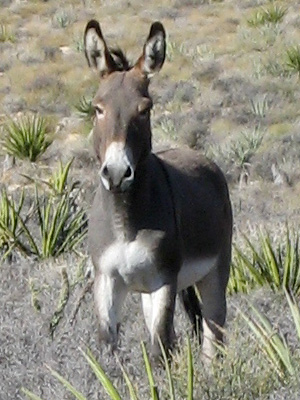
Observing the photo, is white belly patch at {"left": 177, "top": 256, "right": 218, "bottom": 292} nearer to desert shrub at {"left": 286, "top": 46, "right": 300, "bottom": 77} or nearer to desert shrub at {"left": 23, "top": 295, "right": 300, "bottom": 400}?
desert shrub at {"left": 23, "top": 295, "right": 300, "bottom": 400}

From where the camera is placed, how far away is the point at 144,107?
5258 millimetres

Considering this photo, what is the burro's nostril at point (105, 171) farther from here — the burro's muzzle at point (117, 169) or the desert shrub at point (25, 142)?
the desert shrub at point (25, 142)

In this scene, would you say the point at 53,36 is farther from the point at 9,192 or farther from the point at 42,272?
the point at 42,272

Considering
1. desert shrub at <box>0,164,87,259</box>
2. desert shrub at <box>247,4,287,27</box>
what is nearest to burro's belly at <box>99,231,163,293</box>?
desert shrub at <box>0,164,87,259</box>

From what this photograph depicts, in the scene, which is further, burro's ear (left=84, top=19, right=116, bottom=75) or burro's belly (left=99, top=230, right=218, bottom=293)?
burro's ear (left=84, top=19, right=116, bottom=75)

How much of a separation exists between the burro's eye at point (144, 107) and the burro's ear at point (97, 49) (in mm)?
434

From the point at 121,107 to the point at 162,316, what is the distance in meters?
1.13

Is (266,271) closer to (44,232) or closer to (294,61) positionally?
(44,232)

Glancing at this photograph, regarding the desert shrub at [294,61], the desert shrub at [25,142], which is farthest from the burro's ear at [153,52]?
the desert shrub at [294,61]

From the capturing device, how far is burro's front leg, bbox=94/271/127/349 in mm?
5379

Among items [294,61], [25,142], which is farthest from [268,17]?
[25,142]

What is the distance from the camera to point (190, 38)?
2502 cm

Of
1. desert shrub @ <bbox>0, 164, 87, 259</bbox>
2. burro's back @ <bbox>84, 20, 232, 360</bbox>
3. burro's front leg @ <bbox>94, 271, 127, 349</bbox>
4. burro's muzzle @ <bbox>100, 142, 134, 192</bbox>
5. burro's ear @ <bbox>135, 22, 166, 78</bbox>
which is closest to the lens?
burro's muzzle @ <bbox>100, 142, 134, 192</bbox>

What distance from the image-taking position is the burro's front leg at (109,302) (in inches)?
212
